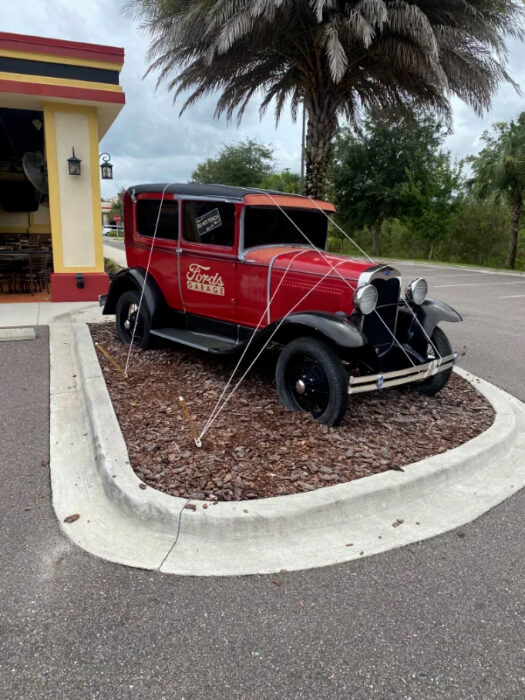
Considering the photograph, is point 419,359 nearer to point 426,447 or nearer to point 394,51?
point 426,447

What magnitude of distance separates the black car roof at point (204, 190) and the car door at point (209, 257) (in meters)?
0.08

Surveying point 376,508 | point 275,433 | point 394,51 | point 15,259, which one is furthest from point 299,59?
point 376,508

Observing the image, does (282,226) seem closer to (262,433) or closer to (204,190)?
(204,190)

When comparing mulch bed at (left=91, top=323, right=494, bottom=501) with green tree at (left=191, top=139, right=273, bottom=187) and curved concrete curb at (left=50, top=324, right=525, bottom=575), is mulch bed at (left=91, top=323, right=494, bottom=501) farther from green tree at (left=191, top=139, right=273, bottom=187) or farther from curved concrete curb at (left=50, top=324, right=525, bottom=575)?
green tree at (left=191, top=139, right=273, bottom=187)

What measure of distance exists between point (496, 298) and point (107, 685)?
13.3 meters

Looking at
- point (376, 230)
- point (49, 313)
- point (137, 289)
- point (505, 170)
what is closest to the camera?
point (137, 289)

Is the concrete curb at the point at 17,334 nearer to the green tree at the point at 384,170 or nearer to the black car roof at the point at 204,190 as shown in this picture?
the black car roof at the point at 204,190

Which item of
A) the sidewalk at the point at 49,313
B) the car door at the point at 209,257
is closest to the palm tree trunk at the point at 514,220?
the sidewalk at the point at 49,313

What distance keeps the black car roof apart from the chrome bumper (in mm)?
Answer: 2146

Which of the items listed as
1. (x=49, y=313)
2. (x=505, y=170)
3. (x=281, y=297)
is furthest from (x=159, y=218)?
(x=505, y=170)

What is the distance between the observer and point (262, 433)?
3.90 meters

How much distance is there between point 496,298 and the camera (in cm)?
1316

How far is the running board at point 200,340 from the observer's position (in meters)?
4.96

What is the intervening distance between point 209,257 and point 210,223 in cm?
35
